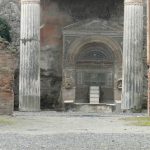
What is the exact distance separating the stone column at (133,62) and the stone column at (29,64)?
3387 millimetres

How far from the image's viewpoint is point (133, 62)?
25.8 m

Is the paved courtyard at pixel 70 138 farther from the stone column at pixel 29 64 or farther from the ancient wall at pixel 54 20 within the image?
the ancient wall at pixel 54 20

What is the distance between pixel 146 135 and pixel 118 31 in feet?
53.0

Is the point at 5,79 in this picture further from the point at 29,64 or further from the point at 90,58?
the point at 90,58

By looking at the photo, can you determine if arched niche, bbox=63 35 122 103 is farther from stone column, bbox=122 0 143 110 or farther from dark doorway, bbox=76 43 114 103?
stone column, bbox=122 0 143 110

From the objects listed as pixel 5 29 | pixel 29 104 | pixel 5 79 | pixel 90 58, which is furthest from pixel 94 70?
pixel 5 79

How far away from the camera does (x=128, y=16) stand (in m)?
26.0

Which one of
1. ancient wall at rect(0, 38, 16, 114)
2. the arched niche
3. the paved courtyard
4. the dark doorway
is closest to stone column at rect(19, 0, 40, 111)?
the arched niche

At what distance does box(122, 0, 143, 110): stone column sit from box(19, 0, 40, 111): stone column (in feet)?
11.1

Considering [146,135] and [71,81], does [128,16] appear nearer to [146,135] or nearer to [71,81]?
[71,81]

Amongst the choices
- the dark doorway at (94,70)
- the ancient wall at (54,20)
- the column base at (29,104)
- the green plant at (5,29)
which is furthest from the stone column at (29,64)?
the dark doorway at (94,70)

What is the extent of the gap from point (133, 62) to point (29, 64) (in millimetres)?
3976

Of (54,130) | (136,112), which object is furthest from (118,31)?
(54,130)

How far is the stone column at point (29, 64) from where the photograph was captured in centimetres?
2605
